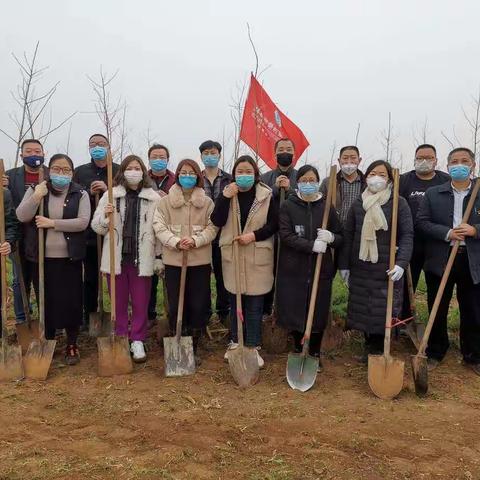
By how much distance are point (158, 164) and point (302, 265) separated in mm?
1846

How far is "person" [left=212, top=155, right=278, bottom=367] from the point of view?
14.1 feet

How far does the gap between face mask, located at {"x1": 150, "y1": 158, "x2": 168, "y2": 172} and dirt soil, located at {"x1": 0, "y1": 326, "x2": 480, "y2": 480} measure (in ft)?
6.56

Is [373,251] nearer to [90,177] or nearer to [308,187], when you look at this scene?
[308,187]

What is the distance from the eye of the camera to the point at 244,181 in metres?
4.22

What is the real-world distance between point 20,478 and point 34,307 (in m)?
3.72

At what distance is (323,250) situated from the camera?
407cm

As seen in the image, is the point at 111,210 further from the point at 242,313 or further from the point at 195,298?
the point at 242,313

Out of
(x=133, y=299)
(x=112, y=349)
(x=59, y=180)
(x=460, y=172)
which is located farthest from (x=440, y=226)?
(x=59, y=180)

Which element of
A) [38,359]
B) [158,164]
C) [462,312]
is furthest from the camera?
[158,164]

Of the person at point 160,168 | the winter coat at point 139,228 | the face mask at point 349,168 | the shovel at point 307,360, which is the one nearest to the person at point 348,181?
the face mask at point 349,168

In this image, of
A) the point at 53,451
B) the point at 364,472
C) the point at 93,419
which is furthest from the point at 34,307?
the point at 364,472

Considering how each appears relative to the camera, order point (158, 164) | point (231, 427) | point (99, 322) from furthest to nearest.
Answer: point (99, 322), point (158, 164), point (231, 427)

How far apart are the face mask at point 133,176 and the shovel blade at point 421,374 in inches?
114

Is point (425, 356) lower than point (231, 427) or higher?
higher
